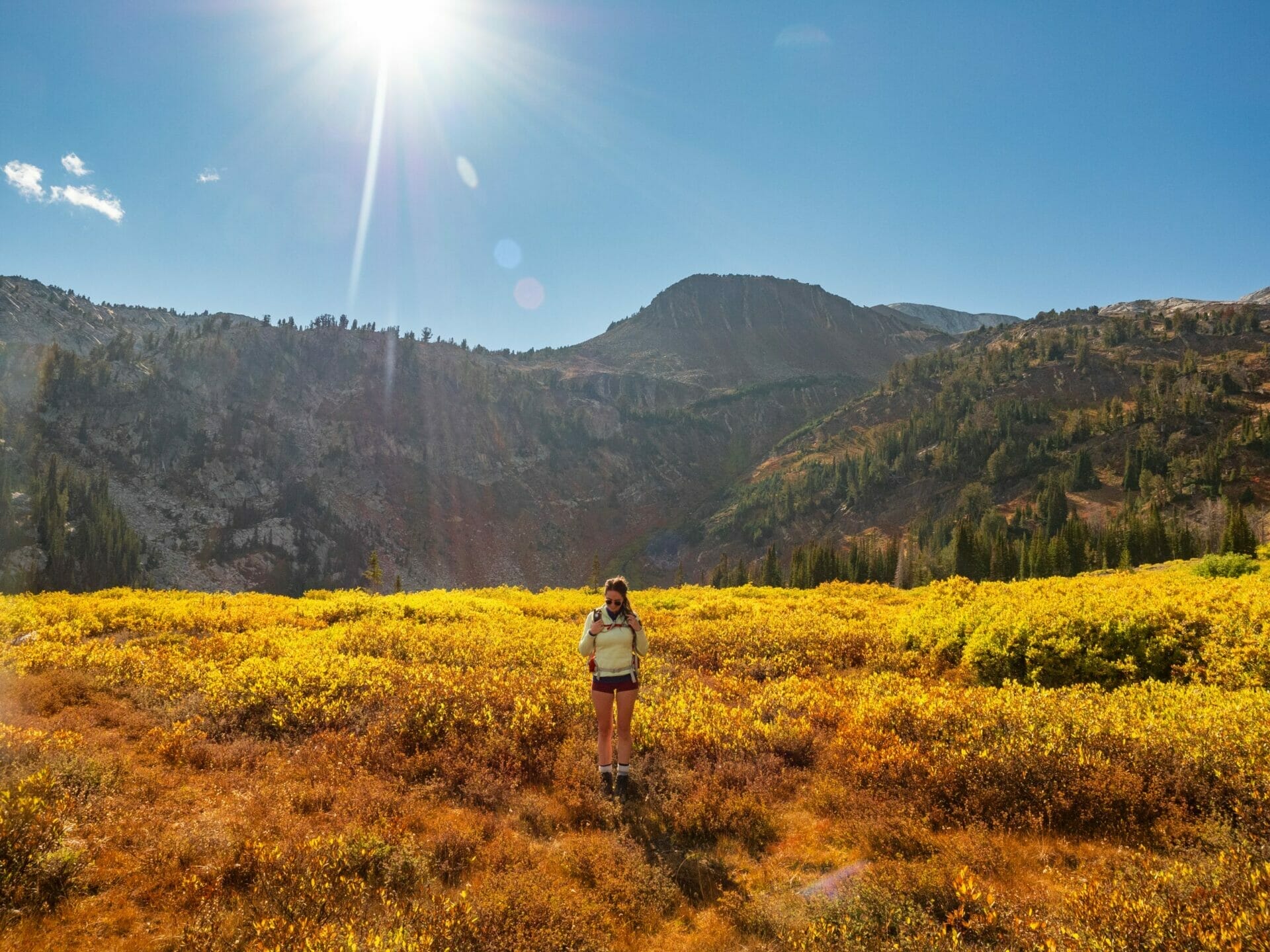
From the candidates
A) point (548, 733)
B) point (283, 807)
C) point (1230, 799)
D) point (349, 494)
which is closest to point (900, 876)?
point (1230, 799)

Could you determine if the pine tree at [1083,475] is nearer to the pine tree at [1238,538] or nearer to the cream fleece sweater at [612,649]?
the pine tree at [1238,538]

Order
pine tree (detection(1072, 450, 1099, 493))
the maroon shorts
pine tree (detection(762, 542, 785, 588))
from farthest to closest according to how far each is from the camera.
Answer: pine tree (detection(1072, 450, 1099, 493)) → pine tree (detection(762, 542, 785, 588)) → the maroon shorts

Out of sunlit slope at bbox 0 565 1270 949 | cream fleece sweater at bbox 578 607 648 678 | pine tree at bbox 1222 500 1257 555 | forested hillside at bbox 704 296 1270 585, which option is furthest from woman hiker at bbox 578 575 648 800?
forested hillside at bbox 704 296 1270 585

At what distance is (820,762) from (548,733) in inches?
167

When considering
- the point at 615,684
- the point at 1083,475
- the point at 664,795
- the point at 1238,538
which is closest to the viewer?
the point at 664,795

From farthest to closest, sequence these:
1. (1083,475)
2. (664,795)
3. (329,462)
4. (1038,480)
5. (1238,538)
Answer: (329,462) → (1038,480) → (1083,475) → (1238,538) → (664,795)

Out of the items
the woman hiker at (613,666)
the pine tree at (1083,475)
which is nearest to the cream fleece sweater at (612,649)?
the woman hiker at (613,666)

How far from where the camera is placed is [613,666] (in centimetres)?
874

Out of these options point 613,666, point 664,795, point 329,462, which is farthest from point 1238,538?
point 329,462

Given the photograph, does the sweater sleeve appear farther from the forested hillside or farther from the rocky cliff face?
the rocky cliff face

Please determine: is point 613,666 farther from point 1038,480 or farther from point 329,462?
point 1038,480

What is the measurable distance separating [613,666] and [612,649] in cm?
25

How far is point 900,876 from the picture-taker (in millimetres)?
5898

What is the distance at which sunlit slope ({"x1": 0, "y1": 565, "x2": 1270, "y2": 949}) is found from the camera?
17.6 feet
